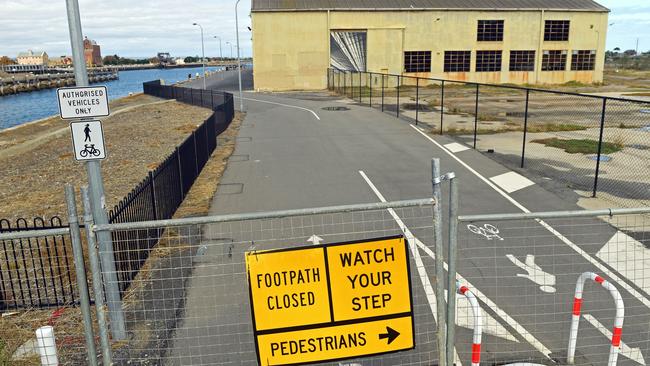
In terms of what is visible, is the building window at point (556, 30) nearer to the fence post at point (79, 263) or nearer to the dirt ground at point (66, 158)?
the dirt ground at point (66, 158)

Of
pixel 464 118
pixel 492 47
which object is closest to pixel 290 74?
pixel 492 47

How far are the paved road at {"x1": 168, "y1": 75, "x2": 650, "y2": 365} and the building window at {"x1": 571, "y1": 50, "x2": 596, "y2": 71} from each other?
4286cm

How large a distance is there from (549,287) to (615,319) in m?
2.53

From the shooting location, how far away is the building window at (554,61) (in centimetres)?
5397

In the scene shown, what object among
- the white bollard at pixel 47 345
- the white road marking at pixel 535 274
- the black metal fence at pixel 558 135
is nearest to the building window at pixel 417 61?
the black metal fence at pixel 558 135

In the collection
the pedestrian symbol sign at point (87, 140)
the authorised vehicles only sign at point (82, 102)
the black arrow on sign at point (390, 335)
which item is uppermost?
the authorised vehicles only sign at point (82, 102)

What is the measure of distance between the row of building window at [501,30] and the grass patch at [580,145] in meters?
34.8

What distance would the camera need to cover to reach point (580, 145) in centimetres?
1945

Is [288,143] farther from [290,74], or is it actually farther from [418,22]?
[418,22]

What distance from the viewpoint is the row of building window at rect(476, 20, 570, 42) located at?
52312 millimetres

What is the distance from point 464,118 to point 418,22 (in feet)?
83.8

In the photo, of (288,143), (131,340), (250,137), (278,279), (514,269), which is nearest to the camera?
(278,279)

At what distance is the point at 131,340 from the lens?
254 inches

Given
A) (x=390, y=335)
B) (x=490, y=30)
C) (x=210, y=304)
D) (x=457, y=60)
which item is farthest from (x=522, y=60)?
(x=390, y=335)
